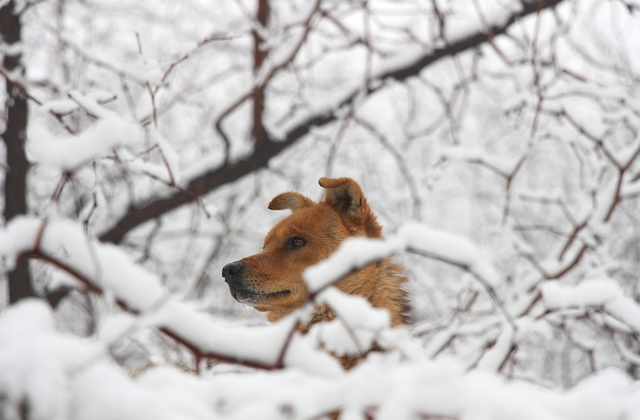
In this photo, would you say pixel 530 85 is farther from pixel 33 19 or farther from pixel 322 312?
pixel 33 19

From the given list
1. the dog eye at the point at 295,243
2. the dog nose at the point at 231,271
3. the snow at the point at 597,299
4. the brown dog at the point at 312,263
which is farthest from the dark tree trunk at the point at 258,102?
the snow at the point at 597,299

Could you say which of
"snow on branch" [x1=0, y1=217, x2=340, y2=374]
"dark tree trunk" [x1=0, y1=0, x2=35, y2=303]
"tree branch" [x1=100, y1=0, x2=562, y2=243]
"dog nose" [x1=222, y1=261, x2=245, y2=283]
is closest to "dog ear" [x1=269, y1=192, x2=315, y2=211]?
"dog nose" [x1=222, y1=261, x2=245, y2=283]

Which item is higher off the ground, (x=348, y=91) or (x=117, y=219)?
(x=348, y=91)

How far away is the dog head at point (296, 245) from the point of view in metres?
3.58

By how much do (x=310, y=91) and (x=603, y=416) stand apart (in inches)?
298

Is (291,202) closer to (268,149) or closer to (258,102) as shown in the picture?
(268,149)

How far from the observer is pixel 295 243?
390 cm

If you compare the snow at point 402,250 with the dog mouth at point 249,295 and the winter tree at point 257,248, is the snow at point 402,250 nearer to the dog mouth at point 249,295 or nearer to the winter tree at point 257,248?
the winter tree at point 257,248

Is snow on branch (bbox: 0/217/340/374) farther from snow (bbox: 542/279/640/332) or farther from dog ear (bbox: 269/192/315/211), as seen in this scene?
dog ear (bbox: 269/192/315/211)

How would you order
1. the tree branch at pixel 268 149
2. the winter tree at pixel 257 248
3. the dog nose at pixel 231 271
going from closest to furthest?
1. the winter tree at pixel 257 248
2. the dog nose at pixel 231 271
3. the tree branch at pixel 268 149

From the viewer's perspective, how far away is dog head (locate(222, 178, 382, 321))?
11.7 feet

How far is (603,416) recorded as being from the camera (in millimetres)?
896

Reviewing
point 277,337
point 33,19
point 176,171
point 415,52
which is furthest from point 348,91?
point 277,337

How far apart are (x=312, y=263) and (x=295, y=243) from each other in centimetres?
20
